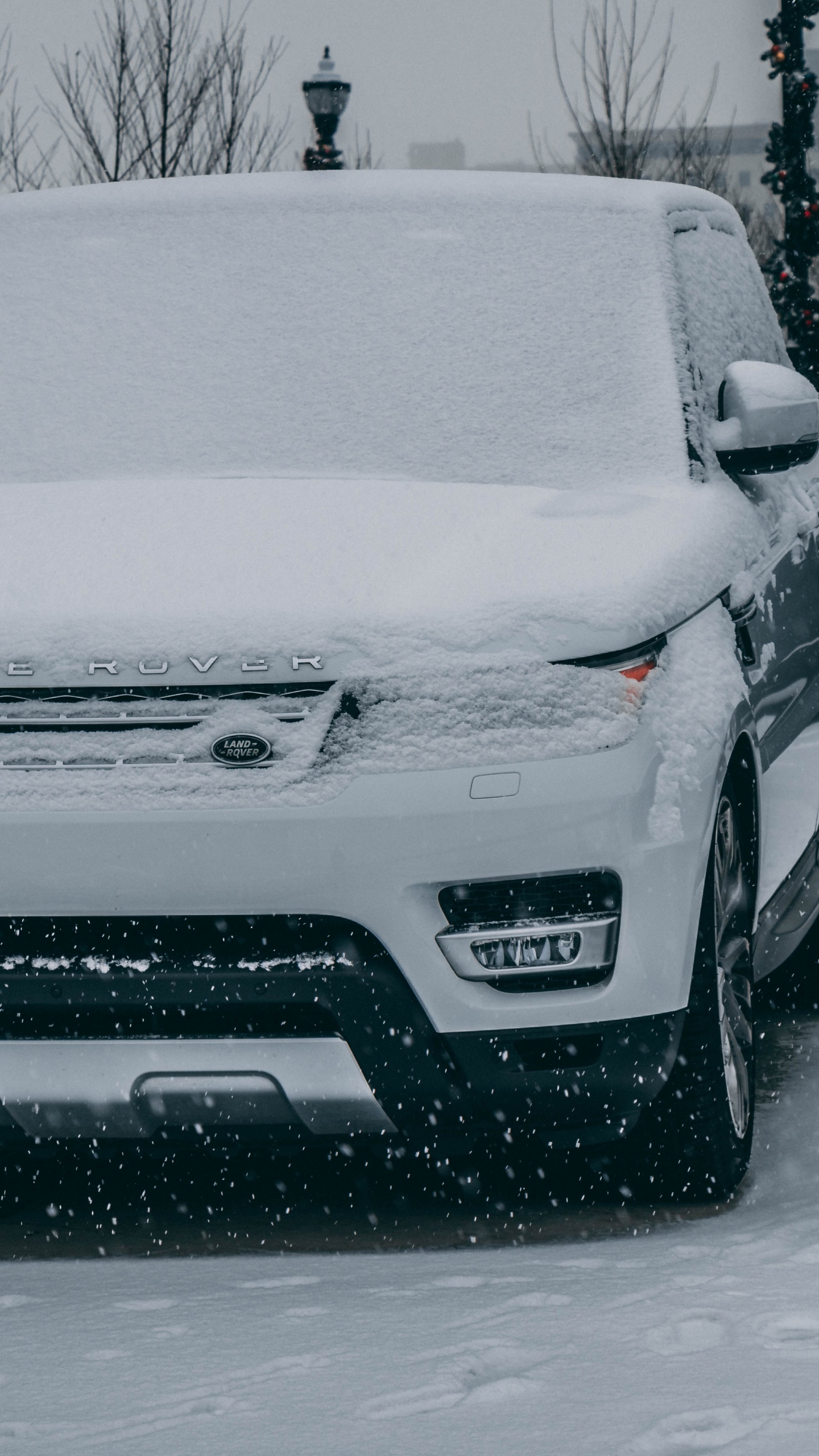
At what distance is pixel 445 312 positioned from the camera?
489cm

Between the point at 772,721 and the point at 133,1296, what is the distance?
183 centimetres

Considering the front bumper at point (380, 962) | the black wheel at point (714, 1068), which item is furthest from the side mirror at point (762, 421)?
the front bumper at point (380, 962)

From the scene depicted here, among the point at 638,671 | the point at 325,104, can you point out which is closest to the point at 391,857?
the point at 638,671

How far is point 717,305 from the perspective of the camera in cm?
530

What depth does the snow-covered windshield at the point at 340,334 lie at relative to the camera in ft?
A: 15.3

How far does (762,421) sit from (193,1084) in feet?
6.23

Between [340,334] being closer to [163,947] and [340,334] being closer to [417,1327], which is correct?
[163,947]

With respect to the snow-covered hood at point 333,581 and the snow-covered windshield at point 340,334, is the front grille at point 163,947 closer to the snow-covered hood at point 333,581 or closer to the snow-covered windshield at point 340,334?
the snow-covered hood at point 333,581

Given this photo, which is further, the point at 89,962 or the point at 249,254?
the point at 249,254

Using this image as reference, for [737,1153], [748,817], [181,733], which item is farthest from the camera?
[748,817]

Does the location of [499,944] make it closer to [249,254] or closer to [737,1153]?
[737,1153]

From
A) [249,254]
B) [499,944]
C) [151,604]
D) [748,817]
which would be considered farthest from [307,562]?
[249,254]

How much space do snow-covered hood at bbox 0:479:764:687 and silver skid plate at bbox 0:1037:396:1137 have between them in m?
0.62

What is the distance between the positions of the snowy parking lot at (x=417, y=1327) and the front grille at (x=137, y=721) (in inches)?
35.7
